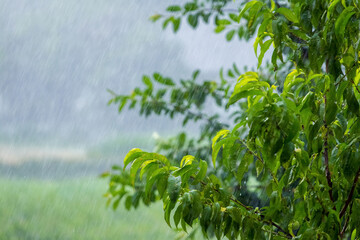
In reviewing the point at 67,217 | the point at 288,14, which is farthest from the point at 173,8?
the point at 67,217

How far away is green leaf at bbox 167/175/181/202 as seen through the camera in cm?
74

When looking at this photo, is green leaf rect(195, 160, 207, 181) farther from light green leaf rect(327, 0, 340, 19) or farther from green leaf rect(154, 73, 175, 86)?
green leaf rect(154, 73, 175, 86)

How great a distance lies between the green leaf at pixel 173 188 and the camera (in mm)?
737

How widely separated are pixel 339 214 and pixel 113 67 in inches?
288

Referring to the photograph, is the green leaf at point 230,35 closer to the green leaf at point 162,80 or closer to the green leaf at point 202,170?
the green leaf at point 162,80

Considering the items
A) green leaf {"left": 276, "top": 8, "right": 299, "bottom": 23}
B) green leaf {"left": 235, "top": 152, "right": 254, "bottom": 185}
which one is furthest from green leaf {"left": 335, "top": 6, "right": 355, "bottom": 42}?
green leaf {"left": 235, "top": 152, "right": 254, "bottom": 185}

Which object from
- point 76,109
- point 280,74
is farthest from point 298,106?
point 76,109

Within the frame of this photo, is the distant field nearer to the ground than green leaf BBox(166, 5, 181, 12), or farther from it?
nearer to the ground

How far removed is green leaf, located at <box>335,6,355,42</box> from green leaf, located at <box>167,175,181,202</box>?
1.02 ft

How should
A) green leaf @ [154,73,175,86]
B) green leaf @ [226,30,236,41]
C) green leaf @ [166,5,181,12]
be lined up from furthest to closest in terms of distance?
green leaf @ [226,30,236,41]
green leaf @ [166,5,181,12]
green leaf @ [154,73,175,86]

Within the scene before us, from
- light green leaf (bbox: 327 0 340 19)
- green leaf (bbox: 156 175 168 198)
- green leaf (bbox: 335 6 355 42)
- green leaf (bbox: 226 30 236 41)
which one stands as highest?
green leaf (bbox: 226 30 236 41)

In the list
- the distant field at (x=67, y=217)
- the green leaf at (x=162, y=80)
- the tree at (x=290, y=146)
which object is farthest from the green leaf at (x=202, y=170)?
the distant field at (x=67, y=217)

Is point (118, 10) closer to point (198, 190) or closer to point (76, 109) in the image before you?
point (76, 109)

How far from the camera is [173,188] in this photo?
0.74 m
